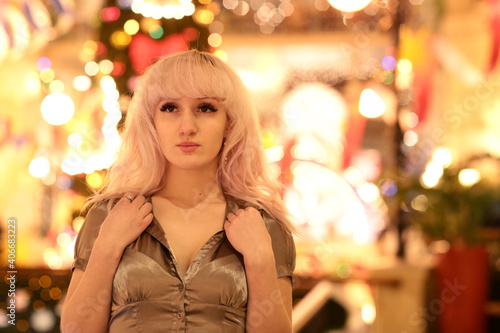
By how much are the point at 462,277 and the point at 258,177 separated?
363 cm

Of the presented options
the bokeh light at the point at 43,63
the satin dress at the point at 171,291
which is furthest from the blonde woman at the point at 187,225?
the bokeh light at the point at 43,63

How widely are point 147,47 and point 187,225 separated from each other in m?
2.10

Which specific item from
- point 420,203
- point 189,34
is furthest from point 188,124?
point 420,203

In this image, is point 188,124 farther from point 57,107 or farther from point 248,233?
point 57,107

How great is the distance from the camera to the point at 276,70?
7797 millimetres

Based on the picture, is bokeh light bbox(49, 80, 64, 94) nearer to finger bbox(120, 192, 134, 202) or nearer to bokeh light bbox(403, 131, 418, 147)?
bokeh light bbox(403, 131, 418, 147)

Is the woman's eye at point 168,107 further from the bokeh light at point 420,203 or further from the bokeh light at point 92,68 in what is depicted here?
the bokeh light at point 420,203

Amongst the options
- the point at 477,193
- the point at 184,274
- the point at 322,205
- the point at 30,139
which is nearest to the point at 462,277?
the point at 477,193

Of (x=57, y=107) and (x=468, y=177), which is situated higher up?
(x=57, y=107)

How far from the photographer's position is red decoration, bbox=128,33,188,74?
3377mm

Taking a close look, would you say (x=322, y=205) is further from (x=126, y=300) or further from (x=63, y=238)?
(x=126, y=300)

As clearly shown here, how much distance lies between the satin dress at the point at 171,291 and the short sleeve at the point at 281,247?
10 centimetres

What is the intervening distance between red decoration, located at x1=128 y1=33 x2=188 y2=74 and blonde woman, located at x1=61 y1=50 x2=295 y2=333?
1839mm

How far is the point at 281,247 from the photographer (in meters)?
1.55
